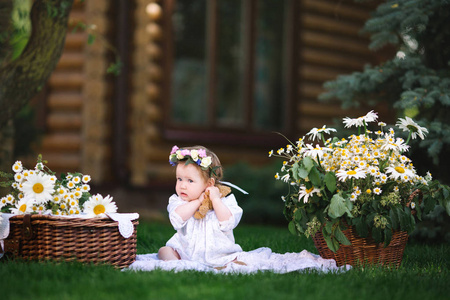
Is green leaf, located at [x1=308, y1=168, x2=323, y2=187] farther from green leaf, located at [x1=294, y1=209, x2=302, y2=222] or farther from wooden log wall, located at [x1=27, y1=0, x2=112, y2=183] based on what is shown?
wooden log wall, located at [x1=27, y1=0, x2=112, y2=183]

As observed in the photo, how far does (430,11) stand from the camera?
18.7 ft

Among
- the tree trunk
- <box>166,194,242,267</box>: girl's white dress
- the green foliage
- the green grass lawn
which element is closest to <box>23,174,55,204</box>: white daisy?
the green grass lawn

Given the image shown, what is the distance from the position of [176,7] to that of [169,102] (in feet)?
4.67

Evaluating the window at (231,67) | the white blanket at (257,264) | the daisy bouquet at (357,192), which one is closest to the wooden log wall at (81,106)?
the window at (231,67)

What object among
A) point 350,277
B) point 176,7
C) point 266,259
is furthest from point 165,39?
point 350,277

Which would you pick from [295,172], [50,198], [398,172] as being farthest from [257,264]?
[50,198]

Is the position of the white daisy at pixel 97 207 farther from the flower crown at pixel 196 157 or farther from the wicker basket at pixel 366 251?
the wicker basket at pixel 366 251

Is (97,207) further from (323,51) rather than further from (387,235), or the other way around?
(323,51)

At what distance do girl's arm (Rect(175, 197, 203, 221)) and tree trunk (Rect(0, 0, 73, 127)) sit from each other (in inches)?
81.7

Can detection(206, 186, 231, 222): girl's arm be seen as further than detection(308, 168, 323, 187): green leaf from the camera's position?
Yes

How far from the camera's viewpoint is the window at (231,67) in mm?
9078

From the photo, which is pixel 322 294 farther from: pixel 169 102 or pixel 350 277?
pixel 169 102

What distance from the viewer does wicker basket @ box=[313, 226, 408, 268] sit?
4.22 metres

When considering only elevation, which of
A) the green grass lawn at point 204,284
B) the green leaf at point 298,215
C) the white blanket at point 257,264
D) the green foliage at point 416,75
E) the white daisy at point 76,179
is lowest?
the white blanket at point 257,264
